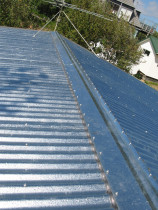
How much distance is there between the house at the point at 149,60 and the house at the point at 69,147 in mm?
25478

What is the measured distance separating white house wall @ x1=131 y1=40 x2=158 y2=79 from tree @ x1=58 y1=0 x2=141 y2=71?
27.4 feet

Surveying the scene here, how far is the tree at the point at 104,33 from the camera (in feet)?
→ 60.2

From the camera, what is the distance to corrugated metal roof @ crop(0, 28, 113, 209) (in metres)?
2.03

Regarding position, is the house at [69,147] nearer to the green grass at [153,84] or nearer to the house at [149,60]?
the green grass at [153,84]

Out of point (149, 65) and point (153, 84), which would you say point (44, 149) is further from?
point (153, 84)

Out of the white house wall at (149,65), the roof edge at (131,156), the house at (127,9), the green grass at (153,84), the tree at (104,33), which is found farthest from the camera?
the house at (127,9)

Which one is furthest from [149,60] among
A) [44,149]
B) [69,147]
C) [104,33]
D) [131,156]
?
[44,149]

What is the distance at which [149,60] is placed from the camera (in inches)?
1121

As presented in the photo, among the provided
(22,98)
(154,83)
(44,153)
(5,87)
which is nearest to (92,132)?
(44,153)

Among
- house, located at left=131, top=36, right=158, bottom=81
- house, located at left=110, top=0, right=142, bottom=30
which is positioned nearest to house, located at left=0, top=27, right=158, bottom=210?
house, located at left=131, top=36, right=158, bottom=81

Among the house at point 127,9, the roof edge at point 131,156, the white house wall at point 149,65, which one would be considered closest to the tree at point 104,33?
the white house wall at point 149,65

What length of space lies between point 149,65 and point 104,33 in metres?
11.8

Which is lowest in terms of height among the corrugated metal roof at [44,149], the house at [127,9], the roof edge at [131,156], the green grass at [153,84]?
the green grass at [153,84]

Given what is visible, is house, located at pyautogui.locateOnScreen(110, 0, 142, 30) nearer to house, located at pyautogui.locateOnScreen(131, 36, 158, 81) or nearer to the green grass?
house, located at pyautogui.locateOnScreen(131, 36, 158, 81)
